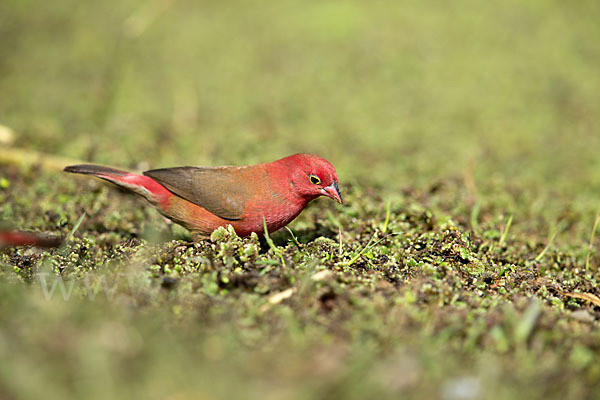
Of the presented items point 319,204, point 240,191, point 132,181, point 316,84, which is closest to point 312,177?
point 240,191

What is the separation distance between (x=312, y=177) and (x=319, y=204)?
116 cm

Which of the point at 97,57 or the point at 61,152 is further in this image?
the point at 97,57

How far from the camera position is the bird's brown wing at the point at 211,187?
4.11 meters

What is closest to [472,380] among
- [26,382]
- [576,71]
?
[26,382]

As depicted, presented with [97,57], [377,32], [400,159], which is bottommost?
[400,159]

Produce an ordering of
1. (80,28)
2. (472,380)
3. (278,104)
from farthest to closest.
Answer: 1. (80,28)
2. (278,104)
3. (472,380)

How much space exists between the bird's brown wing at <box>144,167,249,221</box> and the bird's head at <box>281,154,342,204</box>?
0.37 metres

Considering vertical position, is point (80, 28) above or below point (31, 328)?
above

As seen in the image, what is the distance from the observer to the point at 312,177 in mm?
4121

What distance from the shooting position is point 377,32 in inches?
397

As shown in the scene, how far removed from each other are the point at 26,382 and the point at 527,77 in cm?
844

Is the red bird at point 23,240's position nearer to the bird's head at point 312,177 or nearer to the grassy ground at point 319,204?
the grassy ground at point 319,204

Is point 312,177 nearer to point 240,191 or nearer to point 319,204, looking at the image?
point 240,191

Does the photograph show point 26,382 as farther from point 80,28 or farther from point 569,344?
point 80,28
